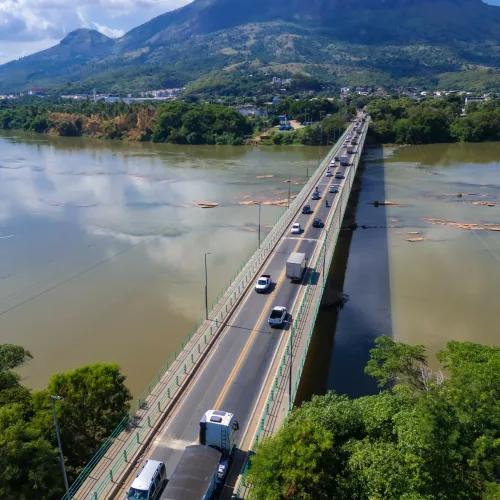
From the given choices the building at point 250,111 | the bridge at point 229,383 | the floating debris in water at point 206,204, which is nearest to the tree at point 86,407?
the bridge at point 229,383

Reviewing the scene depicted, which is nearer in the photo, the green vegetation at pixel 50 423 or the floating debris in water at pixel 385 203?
the green vegetation at pixel 50 423

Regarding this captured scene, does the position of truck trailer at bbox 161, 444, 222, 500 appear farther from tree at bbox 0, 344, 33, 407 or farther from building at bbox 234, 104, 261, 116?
building at bbox 234, 104, 261, 116

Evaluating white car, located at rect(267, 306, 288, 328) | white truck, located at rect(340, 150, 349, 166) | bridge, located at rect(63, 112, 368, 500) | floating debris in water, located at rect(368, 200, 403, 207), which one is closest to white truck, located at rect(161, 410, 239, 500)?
bridge, located at rect(63, 112, 368, 500)

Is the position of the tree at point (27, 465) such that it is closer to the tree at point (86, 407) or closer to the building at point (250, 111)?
the tree at point (86, 407)

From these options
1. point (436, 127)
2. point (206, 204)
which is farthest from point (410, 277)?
point (436, 127)

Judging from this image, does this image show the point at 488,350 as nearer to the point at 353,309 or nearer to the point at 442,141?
the point at 353,309
